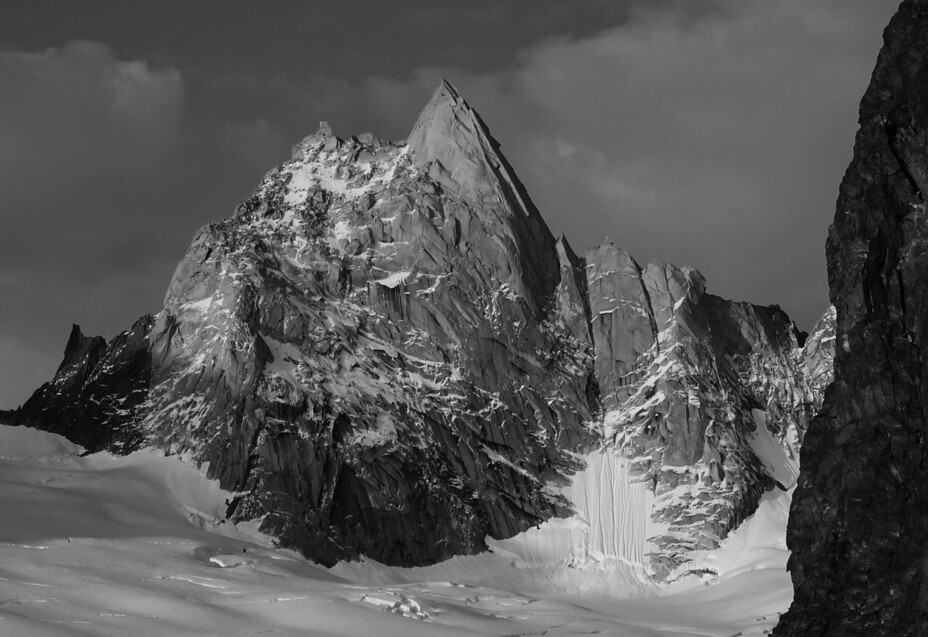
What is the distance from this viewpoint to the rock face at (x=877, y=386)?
72.7 metres

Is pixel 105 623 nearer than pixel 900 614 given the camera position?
No

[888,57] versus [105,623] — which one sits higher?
[888,57]

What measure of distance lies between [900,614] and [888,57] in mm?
28816

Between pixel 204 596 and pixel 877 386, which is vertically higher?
pixel 877 386

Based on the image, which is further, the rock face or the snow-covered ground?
the snow-covered ground

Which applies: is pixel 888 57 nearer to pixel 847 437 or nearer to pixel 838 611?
pixel 847 437

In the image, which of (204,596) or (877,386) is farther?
(204,596)

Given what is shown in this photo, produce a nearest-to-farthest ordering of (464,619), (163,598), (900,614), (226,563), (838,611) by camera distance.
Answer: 1. (900,614)
2. (838,611)
3. (163,598)
4. (464,619)
5. (226,563)

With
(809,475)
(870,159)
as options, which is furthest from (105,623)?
(870,159)

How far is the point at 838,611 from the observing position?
246 ft

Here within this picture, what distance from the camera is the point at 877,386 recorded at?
2960 inches

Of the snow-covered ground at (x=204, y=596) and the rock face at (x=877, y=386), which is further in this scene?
the snow-covered ground at (x=204, y=596)

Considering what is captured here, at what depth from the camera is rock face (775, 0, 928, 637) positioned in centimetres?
7269

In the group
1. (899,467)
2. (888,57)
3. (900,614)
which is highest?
(888,57)
